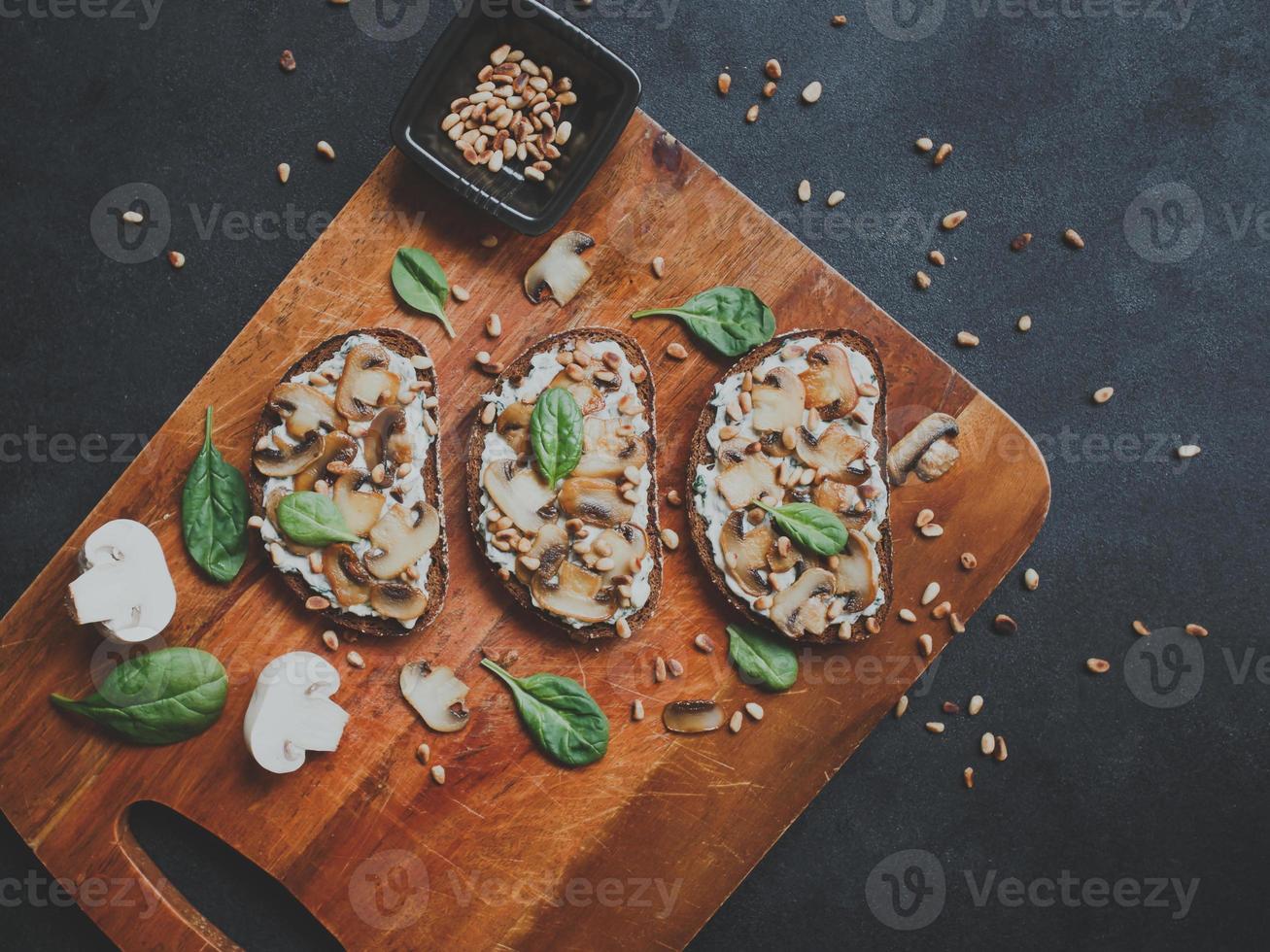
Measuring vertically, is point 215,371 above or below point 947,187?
below

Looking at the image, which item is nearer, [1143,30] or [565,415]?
[565,415]

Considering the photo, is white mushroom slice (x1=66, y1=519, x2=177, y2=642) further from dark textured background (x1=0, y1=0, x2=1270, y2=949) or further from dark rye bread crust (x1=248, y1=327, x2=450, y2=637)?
dark textured background (x1=0, y1=0, x2=1270, y2=949)

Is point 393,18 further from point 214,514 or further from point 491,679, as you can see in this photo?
point 491,679

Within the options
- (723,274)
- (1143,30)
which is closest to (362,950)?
(723,274)

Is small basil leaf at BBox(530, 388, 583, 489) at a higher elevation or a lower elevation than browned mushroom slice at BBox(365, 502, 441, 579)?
higher

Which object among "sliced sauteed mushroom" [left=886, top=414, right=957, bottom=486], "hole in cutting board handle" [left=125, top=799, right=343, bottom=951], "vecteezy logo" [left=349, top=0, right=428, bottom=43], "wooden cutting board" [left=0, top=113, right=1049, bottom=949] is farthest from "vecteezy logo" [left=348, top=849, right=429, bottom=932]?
"vecteezy logo" [left=349, top=0, right=428, bottom=43]

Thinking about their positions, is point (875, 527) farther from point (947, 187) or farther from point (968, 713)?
point (947, 187)

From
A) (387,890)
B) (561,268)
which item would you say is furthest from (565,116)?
(387,890)
